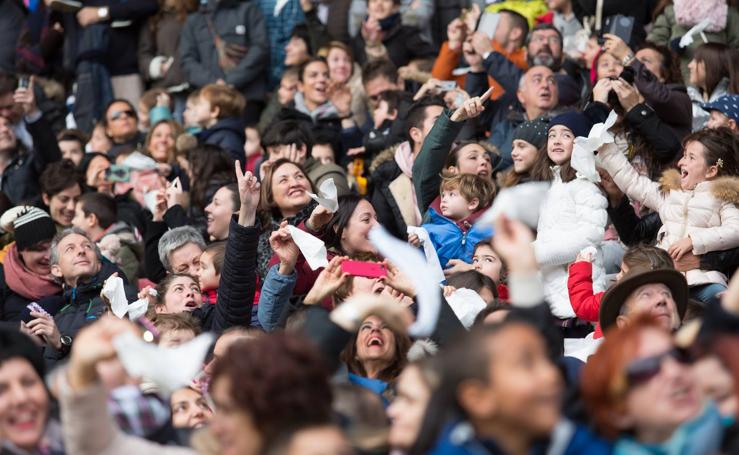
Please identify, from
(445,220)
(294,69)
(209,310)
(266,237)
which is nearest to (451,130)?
(445,220)

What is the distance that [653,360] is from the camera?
4.57 metres

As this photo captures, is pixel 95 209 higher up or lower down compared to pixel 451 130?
lower down

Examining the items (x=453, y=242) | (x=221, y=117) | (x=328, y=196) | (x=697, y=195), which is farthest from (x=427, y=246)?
(x=221, y=117)

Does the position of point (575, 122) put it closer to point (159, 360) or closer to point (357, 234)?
point (357, 234)

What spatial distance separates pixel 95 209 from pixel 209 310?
2633 millimetres

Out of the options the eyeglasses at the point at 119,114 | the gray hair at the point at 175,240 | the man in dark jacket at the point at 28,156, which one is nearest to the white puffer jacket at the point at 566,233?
the gray hair at the point at 175,240

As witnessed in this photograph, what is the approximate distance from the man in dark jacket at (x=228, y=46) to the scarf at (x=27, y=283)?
12.8ft

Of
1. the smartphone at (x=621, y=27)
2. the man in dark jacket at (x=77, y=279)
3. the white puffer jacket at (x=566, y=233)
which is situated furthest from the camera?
the smartphone at (x=621, y=27)

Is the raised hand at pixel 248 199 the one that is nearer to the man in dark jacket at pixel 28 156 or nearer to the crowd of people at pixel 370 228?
the crowd of people at pixel 370 228

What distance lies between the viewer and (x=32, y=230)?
949cm

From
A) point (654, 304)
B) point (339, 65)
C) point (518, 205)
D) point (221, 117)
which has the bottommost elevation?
point (221, 117)

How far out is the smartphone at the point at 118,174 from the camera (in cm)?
1120

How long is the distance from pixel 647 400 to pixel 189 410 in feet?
7.43

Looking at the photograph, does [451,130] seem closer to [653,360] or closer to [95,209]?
[95,209]
